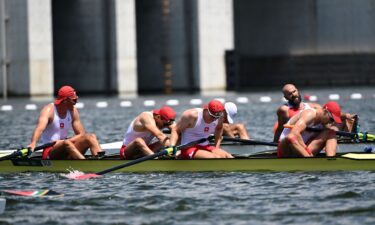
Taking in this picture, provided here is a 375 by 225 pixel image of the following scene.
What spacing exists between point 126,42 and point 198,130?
1288 inches

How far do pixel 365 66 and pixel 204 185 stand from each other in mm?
47022

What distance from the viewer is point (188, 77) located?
54469mm

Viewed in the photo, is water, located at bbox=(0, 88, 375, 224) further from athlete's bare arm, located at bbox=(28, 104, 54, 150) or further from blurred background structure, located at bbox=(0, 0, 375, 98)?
blurred background structure, located at bbox=(0, 0, 375, 98)

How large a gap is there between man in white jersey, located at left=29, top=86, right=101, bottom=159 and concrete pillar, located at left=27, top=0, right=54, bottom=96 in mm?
29900

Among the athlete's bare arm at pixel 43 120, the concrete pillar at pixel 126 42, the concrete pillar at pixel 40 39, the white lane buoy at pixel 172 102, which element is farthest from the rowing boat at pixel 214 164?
the concrete pillar at pixel 126 42

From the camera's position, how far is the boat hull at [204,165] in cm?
1869

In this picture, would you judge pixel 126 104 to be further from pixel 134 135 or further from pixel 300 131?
pixel 300 131

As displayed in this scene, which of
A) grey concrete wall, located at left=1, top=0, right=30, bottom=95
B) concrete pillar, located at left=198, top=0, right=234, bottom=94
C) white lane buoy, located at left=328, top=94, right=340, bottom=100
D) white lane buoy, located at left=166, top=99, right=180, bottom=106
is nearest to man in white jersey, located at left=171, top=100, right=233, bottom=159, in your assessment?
white lane buoy, located at left=166, top=99, right=180, bottom=106

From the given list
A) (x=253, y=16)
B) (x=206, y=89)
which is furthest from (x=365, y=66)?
(x=206, y=89)

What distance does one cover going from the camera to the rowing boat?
18688mm

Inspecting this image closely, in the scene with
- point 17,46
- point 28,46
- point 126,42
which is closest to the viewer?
point 28,46

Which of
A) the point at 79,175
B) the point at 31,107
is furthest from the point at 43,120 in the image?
the point at 31,107

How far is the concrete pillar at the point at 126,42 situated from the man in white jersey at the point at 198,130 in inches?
1278

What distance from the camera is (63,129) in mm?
20266
